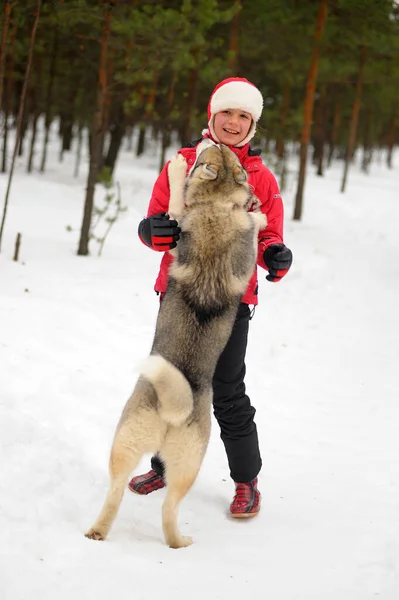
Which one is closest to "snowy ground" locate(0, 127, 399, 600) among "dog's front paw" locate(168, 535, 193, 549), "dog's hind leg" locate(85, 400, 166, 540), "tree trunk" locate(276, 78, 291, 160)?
"dog's front paw" locate(168, 535, 193, 549)

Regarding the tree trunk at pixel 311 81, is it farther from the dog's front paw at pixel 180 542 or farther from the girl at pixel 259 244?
the dog's front paw at pixel 180 542

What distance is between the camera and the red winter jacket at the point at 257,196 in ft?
10.7

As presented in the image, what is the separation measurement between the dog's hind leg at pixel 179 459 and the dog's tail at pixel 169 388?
0.09m

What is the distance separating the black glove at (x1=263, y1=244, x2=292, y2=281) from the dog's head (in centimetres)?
32

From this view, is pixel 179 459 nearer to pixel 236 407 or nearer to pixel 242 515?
pixel 236 407

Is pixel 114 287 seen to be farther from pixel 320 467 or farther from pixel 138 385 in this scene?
pixel 138 385

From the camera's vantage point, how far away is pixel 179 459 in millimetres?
2939

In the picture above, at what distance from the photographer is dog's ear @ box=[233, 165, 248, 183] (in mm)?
2973

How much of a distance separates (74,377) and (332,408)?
2.54 m

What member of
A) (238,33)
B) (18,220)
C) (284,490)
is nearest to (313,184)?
(238,33)

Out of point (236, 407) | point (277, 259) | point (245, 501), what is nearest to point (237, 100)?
point (277, 259)

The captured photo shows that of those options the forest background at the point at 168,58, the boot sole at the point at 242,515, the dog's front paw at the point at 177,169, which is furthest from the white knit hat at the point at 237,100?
the forest background at the point at 168,58

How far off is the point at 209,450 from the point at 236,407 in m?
1.12

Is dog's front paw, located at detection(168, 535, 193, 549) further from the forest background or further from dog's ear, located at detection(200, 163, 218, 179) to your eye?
the forest background
